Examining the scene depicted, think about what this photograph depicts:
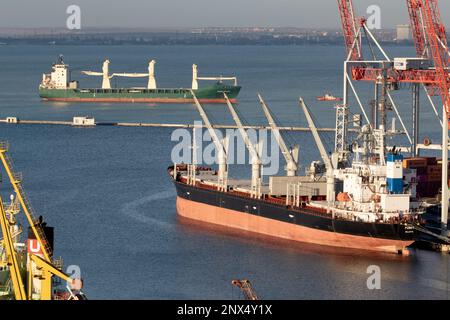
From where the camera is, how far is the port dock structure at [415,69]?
49.0 metres

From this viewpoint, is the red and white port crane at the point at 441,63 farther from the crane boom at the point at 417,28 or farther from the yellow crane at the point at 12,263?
the yellow crane at the point at 12,263

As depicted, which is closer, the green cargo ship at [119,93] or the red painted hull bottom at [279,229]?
the red painted hull bottom at [279,229]

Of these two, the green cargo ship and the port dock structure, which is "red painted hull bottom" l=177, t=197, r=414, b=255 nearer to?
the port dock structure

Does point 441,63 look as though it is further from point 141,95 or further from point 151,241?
point 141,95

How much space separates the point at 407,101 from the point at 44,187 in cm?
5628

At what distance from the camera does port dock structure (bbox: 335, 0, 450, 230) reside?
4900 cm

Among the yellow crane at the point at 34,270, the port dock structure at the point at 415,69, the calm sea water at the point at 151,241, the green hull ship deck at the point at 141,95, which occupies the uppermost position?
the port dock structure at the point at 415,69

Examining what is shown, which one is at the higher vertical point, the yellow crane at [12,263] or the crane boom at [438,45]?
the crane boom at [438,45]

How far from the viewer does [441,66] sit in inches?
1925

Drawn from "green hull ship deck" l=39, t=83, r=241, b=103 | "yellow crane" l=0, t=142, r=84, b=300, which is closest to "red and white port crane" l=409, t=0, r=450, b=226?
"yellow crane" l=0, t=142, r=84, b=300

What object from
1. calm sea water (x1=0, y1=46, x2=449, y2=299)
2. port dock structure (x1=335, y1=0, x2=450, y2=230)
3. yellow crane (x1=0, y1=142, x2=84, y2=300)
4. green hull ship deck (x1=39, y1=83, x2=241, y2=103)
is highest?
port dock structure (x1=335, y1=0, x2=450, y2=230)

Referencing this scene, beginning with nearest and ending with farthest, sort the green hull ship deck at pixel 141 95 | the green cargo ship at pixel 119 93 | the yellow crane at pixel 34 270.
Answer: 1. the yellow crane at pixel 34 270
2. the green hull ship deck at pixel 141 95
3. the green cargo ship at pixel 119 93

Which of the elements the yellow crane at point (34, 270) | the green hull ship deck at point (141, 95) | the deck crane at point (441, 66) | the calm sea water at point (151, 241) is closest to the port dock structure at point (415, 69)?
the deck crane at point (441, 66)

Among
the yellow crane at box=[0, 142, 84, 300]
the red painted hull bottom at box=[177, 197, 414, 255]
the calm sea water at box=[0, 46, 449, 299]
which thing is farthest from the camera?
the red painted hull bottom at box=[177, 197, 414, 255]
